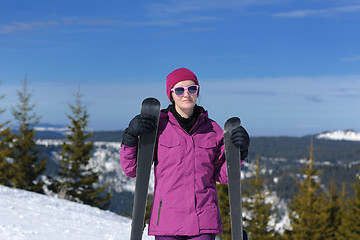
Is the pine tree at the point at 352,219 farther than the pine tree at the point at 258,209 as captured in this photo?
No

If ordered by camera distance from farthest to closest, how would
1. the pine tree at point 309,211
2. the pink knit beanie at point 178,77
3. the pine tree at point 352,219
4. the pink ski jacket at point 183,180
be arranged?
the pine tree at point 309,211, the pine tree at point 352,219, the pink knit beanie at point 178,77, the pink ski jacket at point 183,180

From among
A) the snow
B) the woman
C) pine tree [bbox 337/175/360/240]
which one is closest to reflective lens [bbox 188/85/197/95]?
the woman

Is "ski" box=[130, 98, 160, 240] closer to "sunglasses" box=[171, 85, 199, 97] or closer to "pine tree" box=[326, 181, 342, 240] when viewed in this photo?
"sunglasses" box=[171, 85, 199, 97]

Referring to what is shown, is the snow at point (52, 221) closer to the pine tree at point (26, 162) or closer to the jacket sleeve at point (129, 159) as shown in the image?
the jacket sleeve at point (129, 159)

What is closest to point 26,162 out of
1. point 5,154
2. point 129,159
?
point 5,154

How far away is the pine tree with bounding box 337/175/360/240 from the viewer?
980 inches

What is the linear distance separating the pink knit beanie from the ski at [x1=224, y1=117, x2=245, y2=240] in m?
0.44

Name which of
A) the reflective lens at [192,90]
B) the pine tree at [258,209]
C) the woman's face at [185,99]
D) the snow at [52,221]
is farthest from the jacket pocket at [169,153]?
the pine tree at [258,209]

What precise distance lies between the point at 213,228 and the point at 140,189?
0.62m

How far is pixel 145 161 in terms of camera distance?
9.10ft

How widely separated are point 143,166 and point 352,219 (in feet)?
87.0

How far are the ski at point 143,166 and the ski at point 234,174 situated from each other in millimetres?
554

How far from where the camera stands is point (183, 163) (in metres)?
2.67

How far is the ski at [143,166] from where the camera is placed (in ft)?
8.96
